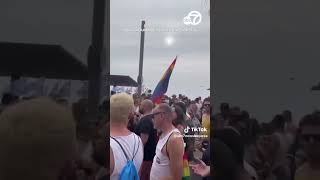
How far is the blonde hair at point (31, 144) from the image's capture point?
1633 mm

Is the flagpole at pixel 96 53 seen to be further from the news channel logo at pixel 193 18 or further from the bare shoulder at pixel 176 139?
the bare shoulder at pixel 176 139

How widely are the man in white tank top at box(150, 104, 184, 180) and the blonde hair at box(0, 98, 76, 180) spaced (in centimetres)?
120

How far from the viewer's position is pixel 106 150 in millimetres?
1789

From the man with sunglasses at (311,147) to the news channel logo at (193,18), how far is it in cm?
61

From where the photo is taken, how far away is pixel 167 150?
301 cm

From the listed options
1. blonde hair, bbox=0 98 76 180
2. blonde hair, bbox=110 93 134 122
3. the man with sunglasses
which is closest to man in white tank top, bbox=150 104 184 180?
blonde hair, bbox=110 93 134 122

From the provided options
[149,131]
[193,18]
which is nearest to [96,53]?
[193,18]

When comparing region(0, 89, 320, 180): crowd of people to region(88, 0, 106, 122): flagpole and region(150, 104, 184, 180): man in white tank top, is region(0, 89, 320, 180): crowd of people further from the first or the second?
region(150, 104, 184, 180): man in white tank top

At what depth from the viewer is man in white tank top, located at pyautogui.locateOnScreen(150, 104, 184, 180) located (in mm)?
2844

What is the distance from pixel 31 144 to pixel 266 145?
875 mm

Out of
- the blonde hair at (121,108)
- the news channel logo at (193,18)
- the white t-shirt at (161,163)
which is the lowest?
the white t-shirt at (161,163)

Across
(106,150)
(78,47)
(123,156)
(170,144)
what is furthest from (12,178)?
(170,144)

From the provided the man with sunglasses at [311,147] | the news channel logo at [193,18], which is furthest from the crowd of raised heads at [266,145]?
the news channel logo at [193,18]

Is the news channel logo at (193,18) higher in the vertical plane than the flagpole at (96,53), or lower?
higher
